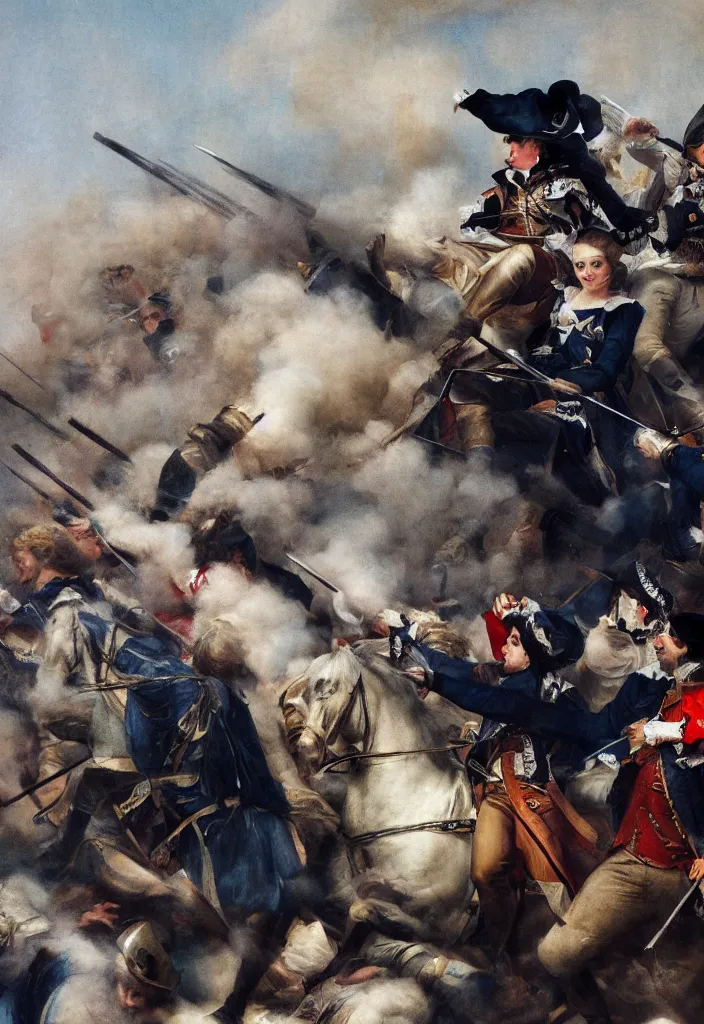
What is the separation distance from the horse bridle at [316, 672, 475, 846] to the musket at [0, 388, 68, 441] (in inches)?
147

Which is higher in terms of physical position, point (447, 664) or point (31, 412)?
point (31, 412)

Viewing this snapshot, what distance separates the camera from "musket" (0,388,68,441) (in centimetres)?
1472

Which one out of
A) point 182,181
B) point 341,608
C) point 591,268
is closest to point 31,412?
point 182,181

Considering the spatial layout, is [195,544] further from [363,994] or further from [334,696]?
[363,994]

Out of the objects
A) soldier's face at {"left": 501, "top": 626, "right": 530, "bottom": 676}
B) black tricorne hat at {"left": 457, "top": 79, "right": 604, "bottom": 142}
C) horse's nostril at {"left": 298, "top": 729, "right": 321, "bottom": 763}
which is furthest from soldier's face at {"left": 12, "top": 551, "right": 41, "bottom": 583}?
black tricorne hat at {"left": 457, "top": 79, "right": 604, "bottom": 142}

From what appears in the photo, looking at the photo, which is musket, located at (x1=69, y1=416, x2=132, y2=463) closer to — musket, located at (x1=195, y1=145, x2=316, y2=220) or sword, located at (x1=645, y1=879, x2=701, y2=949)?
musket, located at (x1=195, y1=145, x2=316, y2=220)

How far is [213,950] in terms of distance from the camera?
14039mm

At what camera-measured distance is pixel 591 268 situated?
14438 mm

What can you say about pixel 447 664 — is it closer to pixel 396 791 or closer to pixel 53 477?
pixel 396 791

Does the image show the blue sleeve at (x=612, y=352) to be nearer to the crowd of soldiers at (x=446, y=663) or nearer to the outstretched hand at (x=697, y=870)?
the crowd of soldiers at (x=446, y=663)

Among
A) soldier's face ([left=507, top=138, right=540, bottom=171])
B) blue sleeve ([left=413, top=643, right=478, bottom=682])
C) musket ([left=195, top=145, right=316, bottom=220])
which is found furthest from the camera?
musket ([left=195, top=145, right=316, bottom=220])

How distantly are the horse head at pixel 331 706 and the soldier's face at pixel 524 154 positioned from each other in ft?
16.2

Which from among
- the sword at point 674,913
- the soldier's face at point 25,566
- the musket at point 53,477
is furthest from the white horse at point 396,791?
the soldier's face at point 25,566

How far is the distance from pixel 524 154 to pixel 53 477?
5.46 metres
